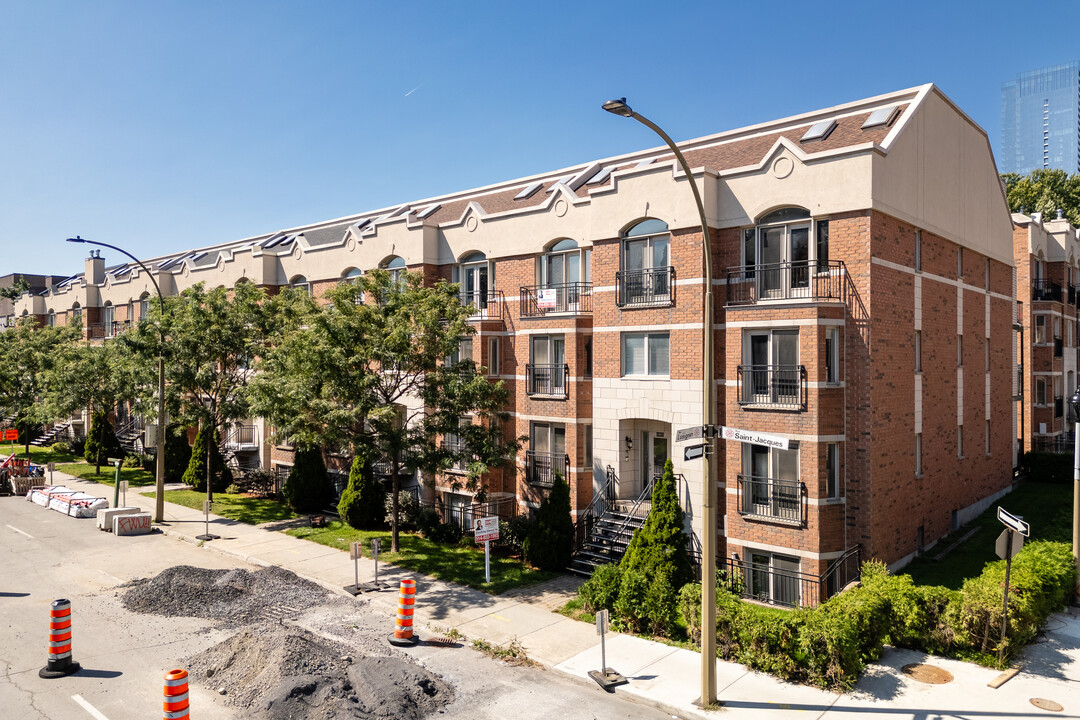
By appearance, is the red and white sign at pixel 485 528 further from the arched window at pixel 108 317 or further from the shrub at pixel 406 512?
the arched window at pixel 108 317

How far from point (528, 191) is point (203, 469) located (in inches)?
765

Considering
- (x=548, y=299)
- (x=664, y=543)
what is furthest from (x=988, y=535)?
(x=548, y=299)

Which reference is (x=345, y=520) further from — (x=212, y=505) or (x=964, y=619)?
(x=964, y=619)

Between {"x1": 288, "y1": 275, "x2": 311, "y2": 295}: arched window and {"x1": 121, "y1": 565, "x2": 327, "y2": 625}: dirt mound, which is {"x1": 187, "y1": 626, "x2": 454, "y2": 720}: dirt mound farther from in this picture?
{"x1": 288, "y1": 275, "x2": 311, "y2": 295}: arched window

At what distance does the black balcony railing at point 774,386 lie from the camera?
17328mm

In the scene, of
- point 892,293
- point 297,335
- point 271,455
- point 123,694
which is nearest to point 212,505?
point 271,455

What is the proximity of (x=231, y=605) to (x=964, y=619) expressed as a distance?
15911 millimetres

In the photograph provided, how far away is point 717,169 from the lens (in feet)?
69.7

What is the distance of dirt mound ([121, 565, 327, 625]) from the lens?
1688 cm

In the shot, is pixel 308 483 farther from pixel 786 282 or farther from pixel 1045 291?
pixel 1045 291

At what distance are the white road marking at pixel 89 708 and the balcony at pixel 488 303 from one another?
15794 mm

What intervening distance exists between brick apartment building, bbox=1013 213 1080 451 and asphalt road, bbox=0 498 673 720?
31.3 meters

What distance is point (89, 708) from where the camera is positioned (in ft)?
38.7

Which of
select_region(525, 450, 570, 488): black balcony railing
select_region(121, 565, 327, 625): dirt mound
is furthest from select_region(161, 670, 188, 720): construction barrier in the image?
select_region(525, 450, 570, 488): black balcony railing
